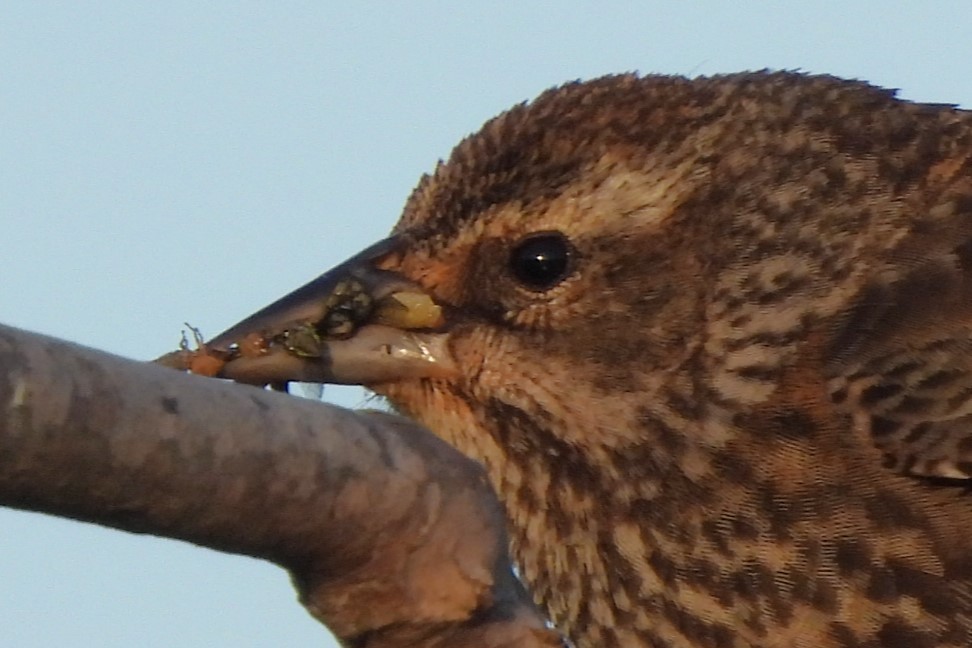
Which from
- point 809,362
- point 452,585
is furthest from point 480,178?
point 452,585

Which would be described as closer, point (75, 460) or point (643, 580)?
point (75, 460)

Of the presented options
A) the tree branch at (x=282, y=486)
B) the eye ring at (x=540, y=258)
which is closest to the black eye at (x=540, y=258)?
the eye ring at (x=540, y=258)

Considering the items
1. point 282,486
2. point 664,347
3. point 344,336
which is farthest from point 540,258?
point 282,486

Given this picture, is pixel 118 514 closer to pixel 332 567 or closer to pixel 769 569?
pixel 332 567

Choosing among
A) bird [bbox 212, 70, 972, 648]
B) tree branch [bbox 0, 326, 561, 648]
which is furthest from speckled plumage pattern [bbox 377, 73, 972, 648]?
tree branch [bbox 0, 326, 561, 648]

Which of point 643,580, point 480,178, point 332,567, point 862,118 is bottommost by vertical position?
point 643,580
